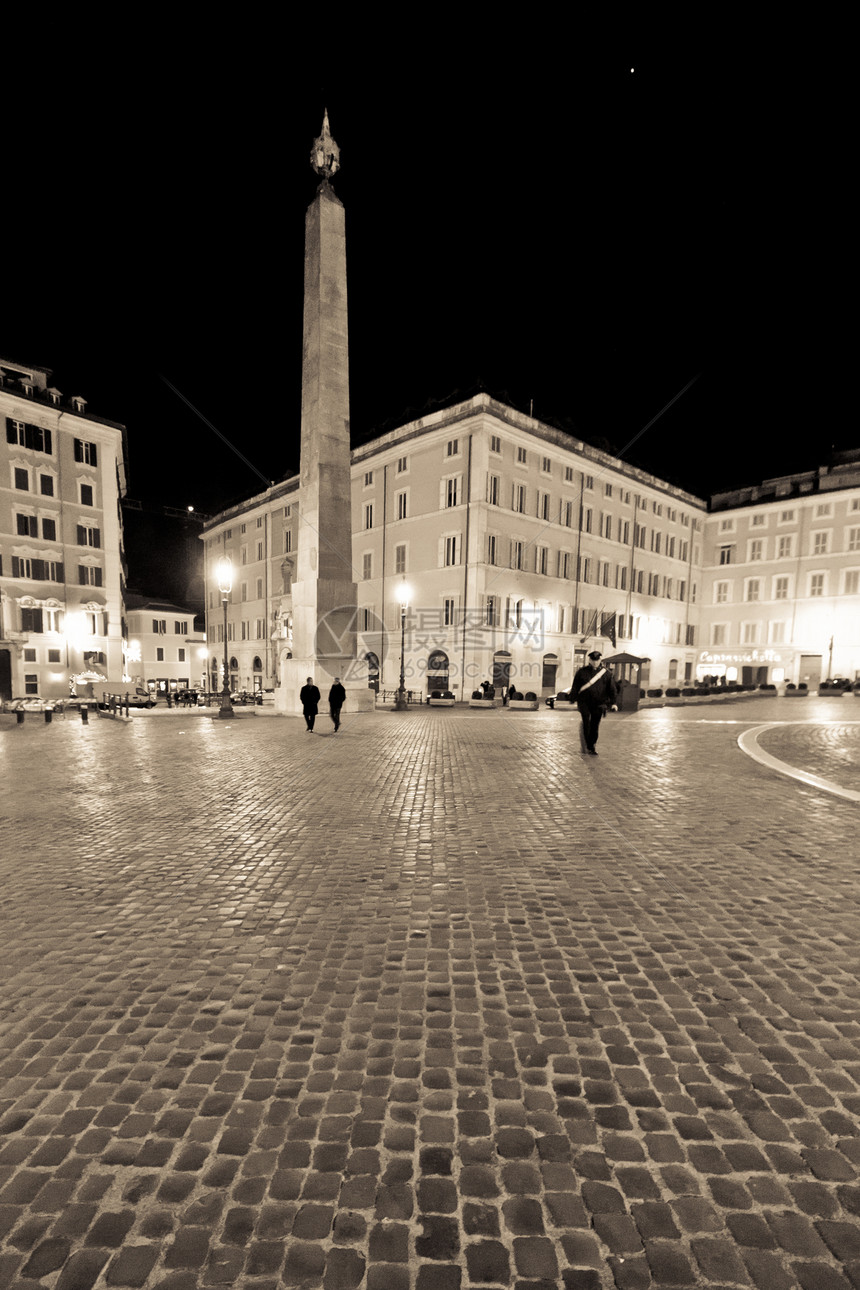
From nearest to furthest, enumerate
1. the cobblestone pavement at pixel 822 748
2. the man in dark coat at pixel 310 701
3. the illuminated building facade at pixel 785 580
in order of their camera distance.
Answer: the cobblestone pavement at pixel 822 748
the man in dark coat at pixel 310 701
the illuminated building facade at pixel 785 580

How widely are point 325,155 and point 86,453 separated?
25.1 meters

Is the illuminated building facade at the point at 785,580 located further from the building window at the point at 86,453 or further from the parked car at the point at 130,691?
the building window at the point at 86,453

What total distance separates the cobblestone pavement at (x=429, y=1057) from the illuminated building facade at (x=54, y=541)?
31.6 m

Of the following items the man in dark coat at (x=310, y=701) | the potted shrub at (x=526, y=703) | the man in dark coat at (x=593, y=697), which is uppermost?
the man in dark coat at (x=593, y=697)

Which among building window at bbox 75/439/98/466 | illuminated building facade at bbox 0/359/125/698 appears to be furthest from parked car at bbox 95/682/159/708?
building window at bbox 75/439/98/466

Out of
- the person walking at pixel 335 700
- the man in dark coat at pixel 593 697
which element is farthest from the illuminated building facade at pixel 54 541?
the man in dark coat at pixel 593 697

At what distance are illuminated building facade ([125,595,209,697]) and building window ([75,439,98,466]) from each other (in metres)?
22.1

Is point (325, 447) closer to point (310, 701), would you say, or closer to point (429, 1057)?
point (310, 701)

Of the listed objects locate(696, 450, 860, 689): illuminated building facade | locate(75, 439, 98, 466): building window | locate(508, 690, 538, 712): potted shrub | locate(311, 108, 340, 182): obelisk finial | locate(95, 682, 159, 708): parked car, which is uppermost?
locate(311, 108, 340, 182): obelisk finial

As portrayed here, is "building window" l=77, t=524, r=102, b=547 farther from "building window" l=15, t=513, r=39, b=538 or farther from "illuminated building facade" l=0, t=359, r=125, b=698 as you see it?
"building window" l=15, t=513, r=39, b=538

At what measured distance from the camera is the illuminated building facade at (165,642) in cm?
5612

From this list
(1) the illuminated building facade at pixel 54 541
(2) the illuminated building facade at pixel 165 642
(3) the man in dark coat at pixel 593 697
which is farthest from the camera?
(2) the illuminated building facade at pixel 165 642

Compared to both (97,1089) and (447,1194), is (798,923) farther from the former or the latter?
(97,1089)

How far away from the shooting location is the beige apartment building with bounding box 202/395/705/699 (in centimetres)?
3134
